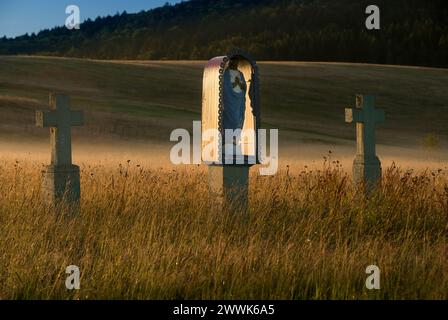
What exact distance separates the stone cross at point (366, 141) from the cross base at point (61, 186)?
4158 millimetres

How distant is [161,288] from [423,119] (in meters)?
47.7

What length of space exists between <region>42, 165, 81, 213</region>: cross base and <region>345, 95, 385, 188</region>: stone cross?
416 centimetres

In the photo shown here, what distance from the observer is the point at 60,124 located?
1099cm

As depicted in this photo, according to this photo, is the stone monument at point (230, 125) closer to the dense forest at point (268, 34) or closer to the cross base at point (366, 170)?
the cross base at point (366, 170)

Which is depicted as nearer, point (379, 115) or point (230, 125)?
point (230, 125)

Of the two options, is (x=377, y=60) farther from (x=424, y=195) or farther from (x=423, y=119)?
(x=424, y=195)

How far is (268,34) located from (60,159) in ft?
370

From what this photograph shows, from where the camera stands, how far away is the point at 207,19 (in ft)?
520
